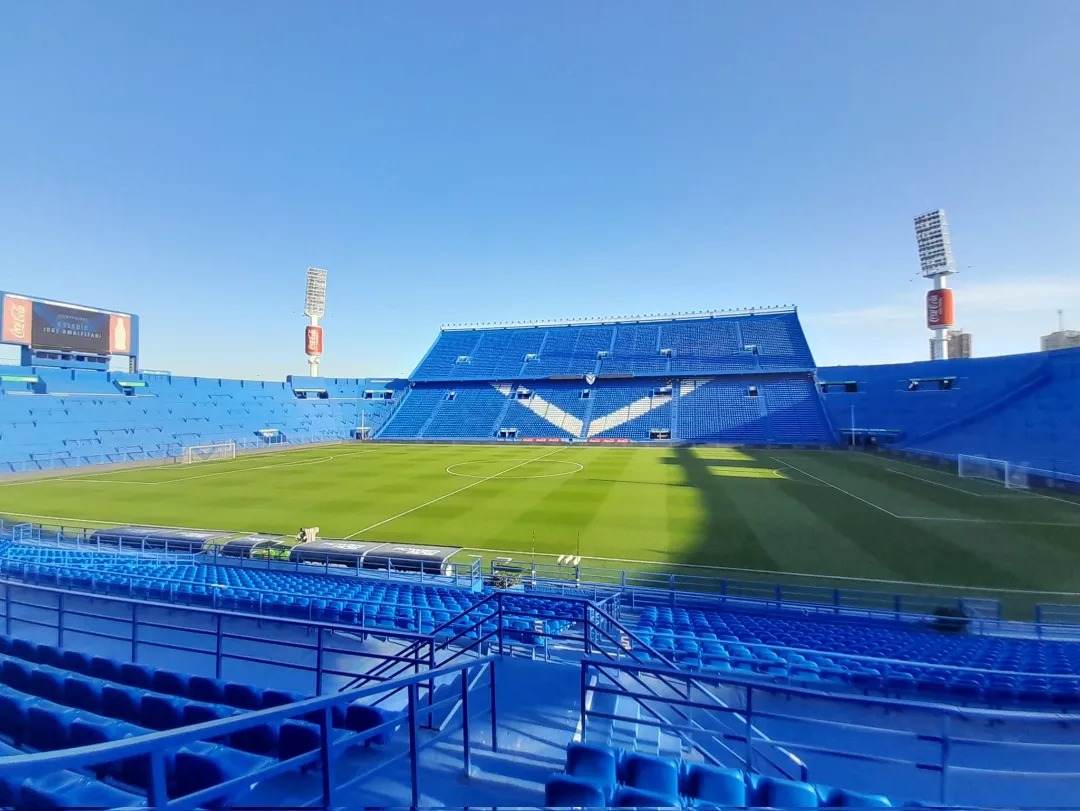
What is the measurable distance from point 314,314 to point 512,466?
4213 cm

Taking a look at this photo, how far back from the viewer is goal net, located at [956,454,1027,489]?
96.0ft

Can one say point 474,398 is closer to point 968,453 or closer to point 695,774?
point 968,453

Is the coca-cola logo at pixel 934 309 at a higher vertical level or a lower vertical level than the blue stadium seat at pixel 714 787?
higher

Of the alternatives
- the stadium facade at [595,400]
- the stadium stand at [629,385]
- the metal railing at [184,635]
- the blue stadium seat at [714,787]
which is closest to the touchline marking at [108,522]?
the metal railing at [184,635]

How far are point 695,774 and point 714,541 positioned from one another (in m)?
15.6

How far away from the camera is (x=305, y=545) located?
578 inches

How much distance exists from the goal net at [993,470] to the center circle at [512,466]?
2354cm

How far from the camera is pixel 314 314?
65.5m

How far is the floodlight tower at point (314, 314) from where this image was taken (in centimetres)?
6488

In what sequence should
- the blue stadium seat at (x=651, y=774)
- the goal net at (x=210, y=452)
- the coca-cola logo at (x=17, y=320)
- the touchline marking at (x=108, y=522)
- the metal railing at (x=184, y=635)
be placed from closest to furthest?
the blue stadium seat at (x=651, y=774) < the metal railing at (x=184, y=635) < the touchline marking at (x=108, y=522) < the coca-cola logo at (x=17, y=320) < the goal net at (x=210, y=452)

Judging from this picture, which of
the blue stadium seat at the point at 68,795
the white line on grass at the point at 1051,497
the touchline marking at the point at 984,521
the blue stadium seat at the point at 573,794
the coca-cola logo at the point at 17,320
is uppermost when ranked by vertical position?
the coca-cola logo at the point at 17,320

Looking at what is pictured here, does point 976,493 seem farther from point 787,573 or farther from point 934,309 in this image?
point 934,309

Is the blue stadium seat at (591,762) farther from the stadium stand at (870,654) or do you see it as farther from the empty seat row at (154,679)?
the stadium stand at (870,654)

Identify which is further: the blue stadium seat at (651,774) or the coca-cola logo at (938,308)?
the coca-cola logo at (938,308)
